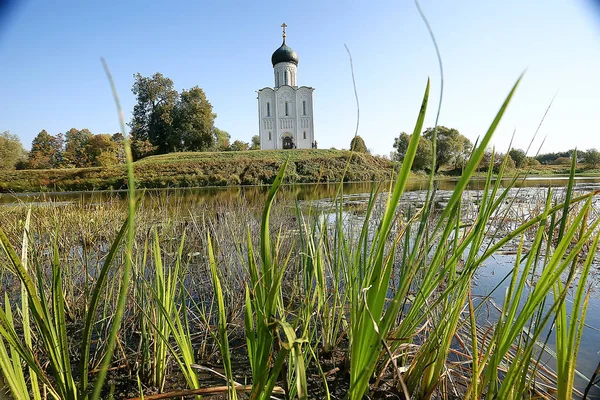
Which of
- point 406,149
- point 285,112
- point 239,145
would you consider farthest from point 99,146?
point 406,149

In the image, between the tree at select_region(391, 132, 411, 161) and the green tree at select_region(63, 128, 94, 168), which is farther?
the green tree at select_region(63, 128, 94, 168)

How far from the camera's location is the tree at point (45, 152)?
2865 cm

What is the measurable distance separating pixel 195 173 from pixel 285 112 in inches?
621

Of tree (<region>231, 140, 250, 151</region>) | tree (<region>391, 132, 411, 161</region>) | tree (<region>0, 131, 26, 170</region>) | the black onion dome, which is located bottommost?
tree (<region>391, 132, 411, 161</region>)

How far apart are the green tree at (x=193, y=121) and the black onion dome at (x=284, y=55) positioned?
878 cm

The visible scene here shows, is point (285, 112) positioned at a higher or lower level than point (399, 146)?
higher

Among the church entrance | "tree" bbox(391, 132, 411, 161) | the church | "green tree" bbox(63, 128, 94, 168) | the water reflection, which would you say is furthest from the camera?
the church entrance

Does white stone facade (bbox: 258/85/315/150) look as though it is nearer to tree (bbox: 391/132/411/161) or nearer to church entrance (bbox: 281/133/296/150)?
church entrance (bbox: 281/133/296/150)

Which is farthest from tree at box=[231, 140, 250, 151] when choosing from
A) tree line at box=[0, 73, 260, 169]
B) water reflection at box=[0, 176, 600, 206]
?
water reflection at box=[0, 176, 600, 206]

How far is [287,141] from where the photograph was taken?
113ft

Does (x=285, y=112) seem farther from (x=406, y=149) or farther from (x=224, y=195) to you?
Result: (x=406, y=149)

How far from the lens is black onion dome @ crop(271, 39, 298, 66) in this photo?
105ft

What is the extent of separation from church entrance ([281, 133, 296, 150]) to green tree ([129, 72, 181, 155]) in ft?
35.8

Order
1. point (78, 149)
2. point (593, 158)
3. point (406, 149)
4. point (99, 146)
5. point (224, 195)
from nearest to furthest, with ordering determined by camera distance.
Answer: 1. point (406, 149)
2. point (224, 195)
3. point (593, 158)
4. point (99, 146)
5. point (78, 149)
